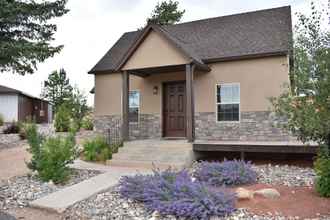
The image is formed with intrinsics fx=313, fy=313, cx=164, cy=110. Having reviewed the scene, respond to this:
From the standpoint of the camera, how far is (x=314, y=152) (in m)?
8.80

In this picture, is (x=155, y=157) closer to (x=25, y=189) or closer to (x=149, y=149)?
(x=149, y=149)

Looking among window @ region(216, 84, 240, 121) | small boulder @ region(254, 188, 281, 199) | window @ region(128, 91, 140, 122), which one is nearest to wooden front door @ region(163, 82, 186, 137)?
window @ region(128, 91, 140, 122)

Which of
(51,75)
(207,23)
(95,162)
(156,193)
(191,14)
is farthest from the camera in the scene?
(51,75)

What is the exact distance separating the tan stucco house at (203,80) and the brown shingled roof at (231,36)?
0.03 meters

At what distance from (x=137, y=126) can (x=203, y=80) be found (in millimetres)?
3390

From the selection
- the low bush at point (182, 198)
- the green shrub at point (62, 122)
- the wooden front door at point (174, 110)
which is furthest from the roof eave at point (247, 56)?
the green shrub at point (62, 122)

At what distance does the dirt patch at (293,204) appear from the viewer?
500cm

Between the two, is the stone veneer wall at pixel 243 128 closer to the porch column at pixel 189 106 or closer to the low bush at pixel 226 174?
the porch column at pixel 189 106

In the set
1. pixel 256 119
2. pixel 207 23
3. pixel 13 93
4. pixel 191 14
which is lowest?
pixel 256 119

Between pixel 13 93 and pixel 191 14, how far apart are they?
16.9m

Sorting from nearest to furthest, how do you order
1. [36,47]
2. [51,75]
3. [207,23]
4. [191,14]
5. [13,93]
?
[36,47] < [207,23] < [191,14] < [13,93] < [51,75]

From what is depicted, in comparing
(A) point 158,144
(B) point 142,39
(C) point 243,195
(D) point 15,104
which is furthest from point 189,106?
(D) point 15,104

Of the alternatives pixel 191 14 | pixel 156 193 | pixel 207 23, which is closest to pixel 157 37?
pixel 207 23

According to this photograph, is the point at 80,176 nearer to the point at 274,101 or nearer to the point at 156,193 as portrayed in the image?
the point at 156,193
